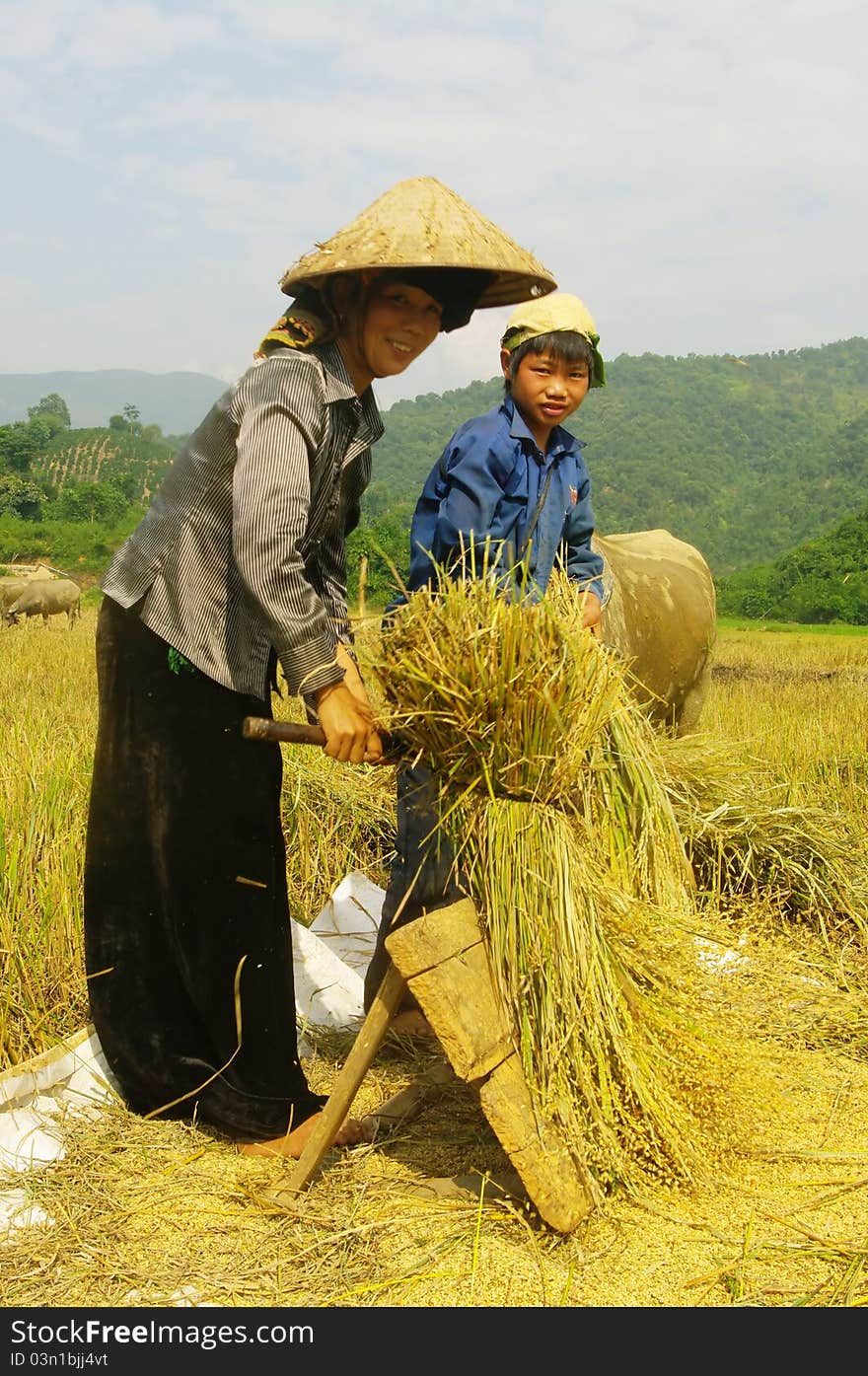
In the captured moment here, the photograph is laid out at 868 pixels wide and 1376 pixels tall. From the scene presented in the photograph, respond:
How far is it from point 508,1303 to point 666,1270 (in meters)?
0.29

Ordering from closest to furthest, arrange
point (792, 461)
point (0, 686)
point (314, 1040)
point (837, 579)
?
point (314, 1040), point (0, 686), point (837, 579), point (792, 461)

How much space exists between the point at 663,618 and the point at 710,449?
6410 centimetres

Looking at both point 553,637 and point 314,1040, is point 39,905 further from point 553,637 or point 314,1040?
point 553,637

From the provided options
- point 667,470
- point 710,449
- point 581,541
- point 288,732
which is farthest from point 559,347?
point 710,449

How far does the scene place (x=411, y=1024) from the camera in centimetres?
317

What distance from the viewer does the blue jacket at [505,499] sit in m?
2.89

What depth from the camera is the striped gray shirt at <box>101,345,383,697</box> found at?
6.96ft

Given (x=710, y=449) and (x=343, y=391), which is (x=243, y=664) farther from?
(x=710, y=449)

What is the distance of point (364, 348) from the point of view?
242cm

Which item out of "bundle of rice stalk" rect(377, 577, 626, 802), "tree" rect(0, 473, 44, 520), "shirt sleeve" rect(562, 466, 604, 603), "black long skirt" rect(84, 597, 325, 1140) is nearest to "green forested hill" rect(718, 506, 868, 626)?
"tree" rect(0, 473, 44, 520)

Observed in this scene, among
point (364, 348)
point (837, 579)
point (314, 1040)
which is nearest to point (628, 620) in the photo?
point (314, 1040)

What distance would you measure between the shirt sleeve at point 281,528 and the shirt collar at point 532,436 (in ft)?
2.94

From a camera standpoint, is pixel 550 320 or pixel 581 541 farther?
pixel 581 541

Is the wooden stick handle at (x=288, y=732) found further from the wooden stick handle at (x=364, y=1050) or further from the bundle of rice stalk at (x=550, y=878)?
the wooden stick handle at (x=364, y=1050)
